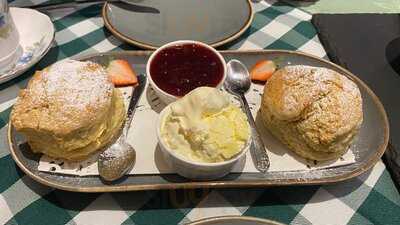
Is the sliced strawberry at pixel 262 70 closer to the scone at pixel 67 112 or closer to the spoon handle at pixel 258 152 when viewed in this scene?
the spoon handle at pixel 258 152

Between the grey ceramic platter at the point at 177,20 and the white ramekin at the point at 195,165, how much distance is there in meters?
0.67

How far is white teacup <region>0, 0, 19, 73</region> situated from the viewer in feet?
5.03

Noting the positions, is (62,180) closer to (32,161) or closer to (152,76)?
(32,161)

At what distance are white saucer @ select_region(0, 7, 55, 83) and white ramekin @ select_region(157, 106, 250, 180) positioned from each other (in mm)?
815

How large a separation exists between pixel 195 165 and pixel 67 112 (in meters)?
0.45

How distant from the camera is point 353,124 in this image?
1252mm

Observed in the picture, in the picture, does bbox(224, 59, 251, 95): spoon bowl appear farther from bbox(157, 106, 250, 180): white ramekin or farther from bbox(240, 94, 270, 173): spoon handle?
bbox(157, 106, 250, 180): white ramekin

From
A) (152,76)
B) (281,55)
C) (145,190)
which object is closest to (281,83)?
(281,55)

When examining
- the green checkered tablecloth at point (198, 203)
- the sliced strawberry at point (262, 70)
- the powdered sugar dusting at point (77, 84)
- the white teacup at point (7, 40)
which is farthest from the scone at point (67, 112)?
the sliced strawberry at point (262, 70)

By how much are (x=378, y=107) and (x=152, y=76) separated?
0.92 metres

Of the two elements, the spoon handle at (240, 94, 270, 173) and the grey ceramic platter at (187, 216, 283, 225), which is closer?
the grey ceramic platter at (187, 216, 283, 225)

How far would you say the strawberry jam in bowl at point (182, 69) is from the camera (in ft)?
4.71

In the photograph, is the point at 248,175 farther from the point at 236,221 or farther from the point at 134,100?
the point at 134,100

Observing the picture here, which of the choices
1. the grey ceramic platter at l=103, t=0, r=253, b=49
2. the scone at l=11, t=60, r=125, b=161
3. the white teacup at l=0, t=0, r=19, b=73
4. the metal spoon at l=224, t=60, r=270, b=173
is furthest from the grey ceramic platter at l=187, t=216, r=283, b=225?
the white teacup at l=0, t=0, r=19, b=73
